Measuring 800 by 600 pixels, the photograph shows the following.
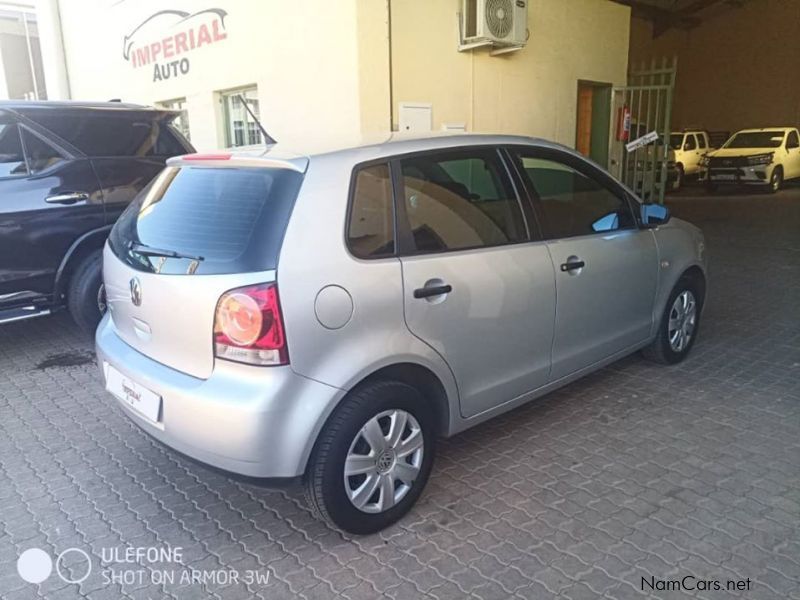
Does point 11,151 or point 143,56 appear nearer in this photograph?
point 11,151

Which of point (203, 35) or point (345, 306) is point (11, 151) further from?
point (203, 35)

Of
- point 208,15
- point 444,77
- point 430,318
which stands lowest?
point 430,318

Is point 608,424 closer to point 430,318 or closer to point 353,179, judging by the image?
point 430,318

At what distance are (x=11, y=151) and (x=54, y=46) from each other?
35.3 ft

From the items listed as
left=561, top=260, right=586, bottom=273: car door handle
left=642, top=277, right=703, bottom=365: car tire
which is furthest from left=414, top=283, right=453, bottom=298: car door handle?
left=642, top=277, right=703, bottom=365: car tire

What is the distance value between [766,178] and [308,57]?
14999mm

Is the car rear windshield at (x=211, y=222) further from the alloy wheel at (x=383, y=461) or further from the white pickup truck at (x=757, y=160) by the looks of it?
the white pickup truck at (x=757, y=160)

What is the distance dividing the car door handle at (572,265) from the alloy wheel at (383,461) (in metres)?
1.20

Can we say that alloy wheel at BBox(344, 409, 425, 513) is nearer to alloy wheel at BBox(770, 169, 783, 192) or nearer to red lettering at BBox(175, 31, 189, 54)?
red lettering at BBox(175, 31, 189, 54)

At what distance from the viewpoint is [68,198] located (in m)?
4.66

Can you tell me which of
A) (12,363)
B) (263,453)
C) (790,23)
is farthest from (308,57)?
(790,23)

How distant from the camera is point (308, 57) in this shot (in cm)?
725

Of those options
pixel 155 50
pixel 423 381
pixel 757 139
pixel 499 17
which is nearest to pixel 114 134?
pixel 423 381

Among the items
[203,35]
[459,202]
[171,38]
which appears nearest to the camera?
[459,202]
